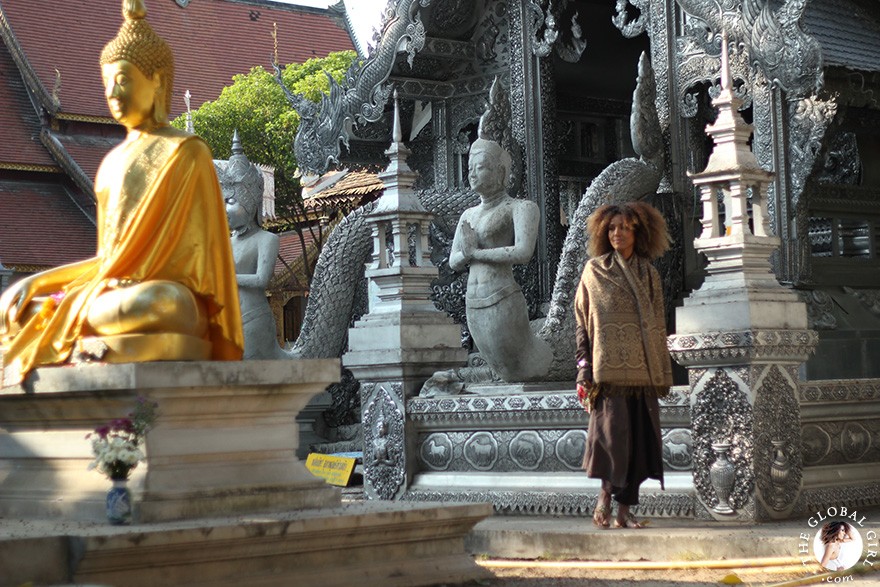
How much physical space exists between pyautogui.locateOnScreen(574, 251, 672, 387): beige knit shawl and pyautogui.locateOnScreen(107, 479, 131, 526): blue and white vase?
2792 millimetres

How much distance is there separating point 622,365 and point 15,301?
3.12 m

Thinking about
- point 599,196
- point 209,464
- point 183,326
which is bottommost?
point 209,464

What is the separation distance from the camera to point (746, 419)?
8664 mm

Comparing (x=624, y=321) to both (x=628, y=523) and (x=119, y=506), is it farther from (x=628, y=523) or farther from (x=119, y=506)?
(x=119, y=506)

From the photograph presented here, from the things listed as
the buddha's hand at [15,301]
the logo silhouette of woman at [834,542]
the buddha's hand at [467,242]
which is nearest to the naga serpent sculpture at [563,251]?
the buddha's hand at [467,242]

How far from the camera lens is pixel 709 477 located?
879 centimetres

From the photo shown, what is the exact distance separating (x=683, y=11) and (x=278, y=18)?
78.2 ft

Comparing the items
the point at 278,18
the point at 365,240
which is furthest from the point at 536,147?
the point at 278,18

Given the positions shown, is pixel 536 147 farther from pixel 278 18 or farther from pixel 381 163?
pixel 278 18

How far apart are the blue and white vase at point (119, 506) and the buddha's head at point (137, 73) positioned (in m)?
1.92

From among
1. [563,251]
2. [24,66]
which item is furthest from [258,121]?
[563,251]

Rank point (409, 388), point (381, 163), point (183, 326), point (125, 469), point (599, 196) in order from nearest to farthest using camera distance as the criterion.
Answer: point (125, 469) < point (183, 326) < point (409, 388) < point (599, 196) < point (381, 163)

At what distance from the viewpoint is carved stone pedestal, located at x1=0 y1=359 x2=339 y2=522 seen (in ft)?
22.7

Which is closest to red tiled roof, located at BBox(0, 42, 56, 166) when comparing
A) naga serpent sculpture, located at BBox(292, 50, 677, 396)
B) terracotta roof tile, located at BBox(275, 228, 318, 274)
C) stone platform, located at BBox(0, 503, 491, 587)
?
terracotta roof tile, located at BBox(275, 228, 318, 274)
